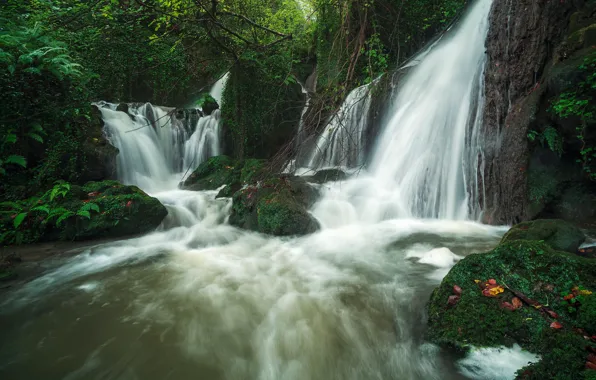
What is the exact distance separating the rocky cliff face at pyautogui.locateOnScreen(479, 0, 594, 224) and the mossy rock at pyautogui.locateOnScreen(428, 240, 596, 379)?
2.62 meters

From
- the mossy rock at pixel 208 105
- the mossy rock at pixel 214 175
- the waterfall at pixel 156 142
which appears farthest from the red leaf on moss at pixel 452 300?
the mossy rock at pixel 208 105

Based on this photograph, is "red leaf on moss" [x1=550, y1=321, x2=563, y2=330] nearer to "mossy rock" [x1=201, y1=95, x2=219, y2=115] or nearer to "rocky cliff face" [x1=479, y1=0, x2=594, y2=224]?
"rocky cliff face" [x1=479, y1=0, x2=594, y2=224]

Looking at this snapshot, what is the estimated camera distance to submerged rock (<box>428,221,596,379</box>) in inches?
73.4

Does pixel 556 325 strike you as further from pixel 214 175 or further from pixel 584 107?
pixel 214 175

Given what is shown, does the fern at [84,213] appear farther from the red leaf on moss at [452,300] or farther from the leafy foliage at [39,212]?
the red leaf on moss at [452,300]

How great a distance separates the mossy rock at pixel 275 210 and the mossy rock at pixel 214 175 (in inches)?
104

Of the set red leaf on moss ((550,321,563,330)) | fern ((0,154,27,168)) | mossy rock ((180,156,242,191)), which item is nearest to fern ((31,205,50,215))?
fern ((0,154,27,168))

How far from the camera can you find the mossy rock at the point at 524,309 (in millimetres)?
1852

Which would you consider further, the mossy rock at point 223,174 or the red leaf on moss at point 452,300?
the mossy rock at point 223,174

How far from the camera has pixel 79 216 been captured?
18.8 ft

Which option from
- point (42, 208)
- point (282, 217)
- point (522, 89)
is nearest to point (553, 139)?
point (522, 89)

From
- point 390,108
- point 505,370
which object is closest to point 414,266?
point 505,370

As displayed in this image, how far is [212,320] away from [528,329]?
8.99 feet

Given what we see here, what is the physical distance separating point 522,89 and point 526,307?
14.3ft
